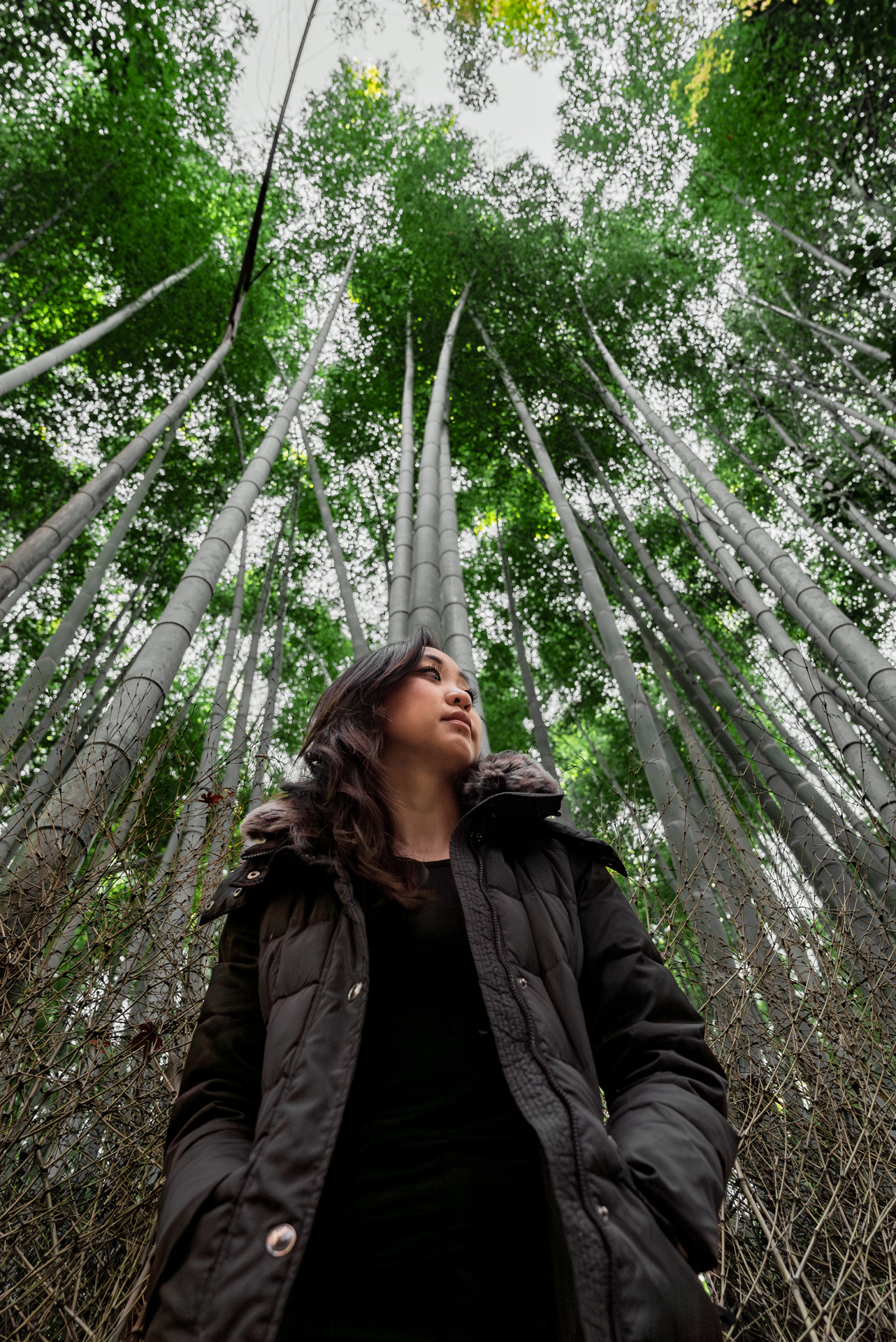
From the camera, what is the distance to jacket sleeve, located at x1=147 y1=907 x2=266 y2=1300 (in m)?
0.70


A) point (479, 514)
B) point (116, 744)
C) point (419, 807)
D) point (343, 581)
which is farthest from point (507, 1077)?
point (479, 514)

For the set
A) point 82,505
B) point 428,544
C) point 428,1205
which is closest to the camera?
point 428,1205

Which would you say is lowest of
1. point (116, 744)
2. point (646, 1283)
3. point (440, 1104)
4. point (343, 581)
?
point (646, 1283)

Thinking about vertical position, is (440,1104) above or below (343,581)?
below

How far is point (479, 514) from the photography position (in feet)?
27.9

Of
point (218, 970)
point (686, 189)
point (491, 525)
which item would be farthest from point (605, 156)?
point (218, 970)

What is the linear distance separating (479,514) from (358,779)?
25.2 ft

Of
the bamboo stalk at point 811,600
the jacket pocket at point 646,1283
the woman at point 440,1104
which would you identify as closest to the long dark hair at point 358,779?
the woman at point 440,1104

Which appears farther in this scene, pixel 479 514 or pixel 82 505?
pixel 479 514

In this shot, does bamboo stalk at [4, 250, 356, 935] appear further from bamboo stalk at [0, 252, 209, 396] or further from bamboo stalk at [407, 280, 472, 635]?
bamboo stalk at [0, 252, 209, 396]

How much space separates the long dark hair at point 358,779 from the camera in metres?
1.04

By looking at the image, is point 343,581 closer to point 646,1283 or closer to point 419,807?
point 419,807

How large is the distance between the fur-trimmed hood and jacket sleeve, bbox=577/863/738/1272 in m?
0.20

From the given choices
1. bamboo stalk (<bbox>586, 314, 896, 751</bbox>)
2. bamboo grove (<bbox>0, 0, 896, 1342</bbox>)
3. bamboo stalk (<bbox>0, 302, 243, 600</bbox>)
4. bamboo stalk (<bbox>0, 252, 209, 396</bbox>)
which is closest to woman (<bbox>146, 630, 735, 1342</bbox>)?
bamboo grove (<bbox>0, 0, 896, 1342</bbox>)
